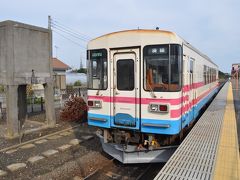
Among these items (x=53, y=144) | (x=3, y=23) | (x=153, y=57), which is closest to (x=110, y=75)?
(x=153, y=57)

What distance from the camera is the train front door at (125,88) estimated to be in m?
6.15

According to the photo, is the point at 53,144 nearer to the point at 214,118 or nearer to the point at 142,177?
the point at 142,177

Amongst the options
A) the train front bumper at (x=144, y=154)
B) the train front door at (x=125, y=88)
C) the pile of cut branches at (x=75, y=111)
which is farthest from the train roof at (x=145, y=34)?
the pile of cut branches at (x=75, y=111)

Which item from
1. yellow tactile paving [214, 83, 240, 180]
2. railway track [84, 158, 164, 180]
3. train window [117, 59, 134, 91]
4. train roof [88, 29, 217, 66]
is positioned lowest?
railway track [84, 158, 164, 180]

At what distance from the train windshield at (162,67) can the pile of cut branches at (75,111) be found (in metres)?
6.77

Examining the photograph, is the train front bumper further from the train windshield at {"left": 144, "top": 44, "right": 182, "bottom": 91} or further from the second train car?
the train windshield at {"left": 144, "top": 44, "right": 182, "bottom": 91}

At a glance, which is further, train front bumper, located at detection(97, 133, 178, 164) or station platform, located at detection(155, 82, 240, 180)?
train front bumper, located at detection(97, 133, 178, 164)

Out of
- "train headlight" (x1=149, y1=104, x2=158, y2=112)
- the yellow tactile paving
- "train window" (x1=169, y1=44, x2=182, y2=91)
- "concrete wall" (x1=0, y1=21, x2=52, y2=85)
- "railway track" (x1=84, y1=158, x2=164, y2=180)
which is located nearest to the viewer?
the yellow tactile paving

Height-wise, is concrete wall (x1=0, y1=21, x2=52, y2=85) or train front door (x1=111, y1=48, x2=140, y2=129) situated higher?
concrete wall (x1=0, y1=21, x2=52, y2=85)

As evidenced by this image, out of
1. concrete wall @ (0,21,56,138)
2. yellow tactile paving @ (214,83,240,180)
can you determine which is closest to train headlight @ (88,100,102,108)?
yellow tactile paving @ (214,83,240,180)

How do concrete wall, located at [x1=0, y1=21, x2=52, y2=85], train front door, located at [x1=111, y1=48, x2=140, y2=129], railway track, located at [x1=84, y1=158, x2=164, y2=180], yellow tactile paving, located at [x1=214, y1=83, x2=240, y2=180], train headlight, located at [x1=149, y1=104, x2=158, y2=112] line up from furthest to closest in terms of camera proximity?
concrete wall, located at [x1=0, y1=21, x2=52, y2=85] → railway track, located at [x1=84, y1=158, x2=164, y2=180] → train front door, located at [x1=111, y1=48, x2=140, y2=129] → train headlight, located at [x1=149, y1=104, x2=158, y2=112] → yellow tactile paving, located at [x1=214, y1=83, x2=240, y2=180]

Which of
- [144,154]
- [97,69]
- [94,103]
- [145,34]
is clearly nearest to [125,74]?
[97,69]

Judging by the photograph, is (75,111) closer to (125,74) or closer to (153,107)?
(125,74)

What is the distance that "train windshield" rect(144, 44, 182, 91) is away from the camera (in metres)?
5.80
